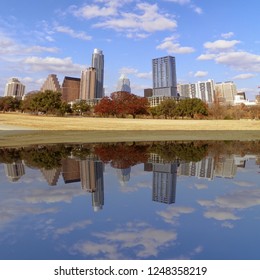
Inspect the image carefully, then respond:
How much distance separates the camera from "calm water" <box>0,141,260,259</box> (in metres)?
6.92

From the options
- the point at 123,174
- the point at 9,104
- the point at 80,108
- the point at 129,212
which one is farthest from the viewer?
the point at 9,104

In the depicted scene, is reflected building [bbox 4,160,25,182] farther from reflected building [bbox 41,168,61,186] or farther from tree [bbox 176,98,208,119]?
tree [bbox 176,98,208,119]

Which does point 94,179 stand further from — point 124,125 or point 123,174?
point 124,125

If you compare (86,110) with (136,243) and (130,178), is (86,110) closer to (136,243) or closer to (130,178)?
(130,178)

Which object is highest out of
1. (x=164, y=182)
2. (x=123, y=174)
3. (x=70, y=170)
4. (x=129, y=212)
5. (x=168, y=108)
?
(x=168, y=108)

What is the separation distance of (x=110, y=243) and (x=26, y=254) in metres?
1.76

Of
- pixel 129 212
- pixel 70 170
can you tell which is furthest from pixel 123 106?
pixel 129 212

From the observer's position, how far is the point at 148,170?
16.8 meters

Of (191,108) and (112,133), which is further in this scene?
(191,108)

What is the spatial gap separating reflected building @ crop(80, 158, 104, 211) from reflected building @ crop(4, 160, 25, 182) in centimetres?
294

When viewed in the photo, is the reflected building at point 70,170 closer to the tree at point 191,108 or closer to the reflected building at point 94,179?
the reflected building at point 94,179

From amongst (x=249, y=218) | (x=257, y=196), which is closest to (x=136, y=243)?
(x=249, y=218)

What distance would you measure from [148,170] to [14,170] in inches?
271

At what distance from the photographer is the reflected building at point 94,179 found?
35.8ft
